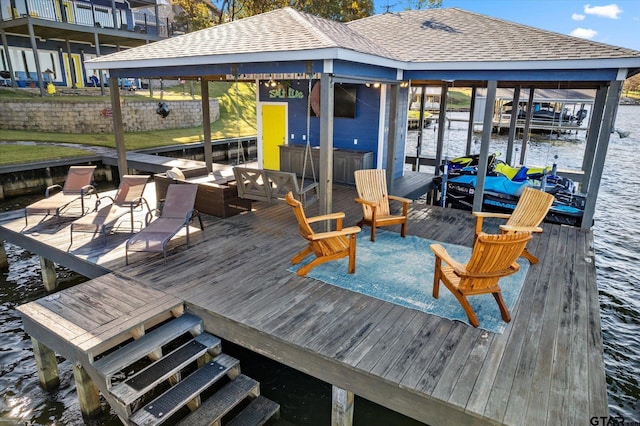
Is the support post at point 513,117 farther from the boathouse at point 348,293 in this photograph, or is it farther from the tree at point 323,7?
the tree at point 323,7

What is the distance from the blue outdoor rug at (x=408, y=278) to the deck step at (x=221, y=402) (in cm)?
156

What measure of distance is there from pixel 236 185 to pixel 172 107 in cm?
1600

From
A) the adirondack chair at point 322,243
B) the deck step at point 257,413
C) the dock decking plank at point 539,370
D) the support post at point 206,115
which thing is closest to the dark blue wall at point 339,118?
the support post at point 206,115

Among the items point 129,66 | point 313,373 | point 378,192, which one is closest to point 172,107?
point 129,66

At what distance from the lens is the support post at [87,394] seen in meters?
4.16

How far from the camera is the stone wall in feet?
55.1

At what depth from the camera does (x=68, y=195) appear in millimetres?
7379

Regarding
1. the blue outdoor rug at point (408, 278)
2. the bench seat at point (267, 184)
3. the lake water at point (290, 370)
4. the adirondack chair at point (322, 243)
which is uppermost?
the bench seat at point (267, 184)

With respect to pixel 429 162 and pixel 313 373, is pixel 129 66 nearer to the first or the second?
pixel 313 373

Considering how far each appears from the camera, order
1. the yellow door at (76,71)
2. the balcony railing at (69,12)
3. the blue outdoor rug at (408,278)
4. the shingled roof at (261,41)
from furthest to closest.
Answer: the yellow door at (76,71) < the balcony railing at (69,12) < the shingled roof at (261,41) < the blue outdoor rug at (408,278)

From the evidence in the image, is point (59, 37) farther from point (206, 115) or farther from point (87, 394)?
point (87, 394)

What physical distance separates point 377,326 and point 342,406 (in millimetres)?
839

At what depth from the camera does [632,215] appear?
40.5 feet

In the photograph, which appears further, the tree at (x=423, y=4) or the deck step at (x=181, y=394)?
the tree at (x=423, y=4)
